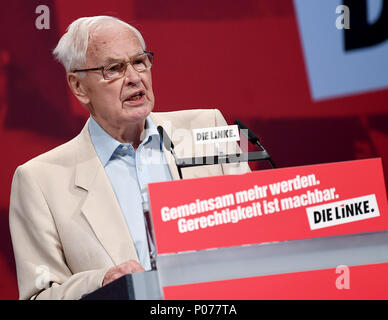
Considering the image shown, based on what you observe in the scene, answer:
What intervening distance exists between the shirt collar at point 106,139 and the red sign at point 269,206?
2.88 feet

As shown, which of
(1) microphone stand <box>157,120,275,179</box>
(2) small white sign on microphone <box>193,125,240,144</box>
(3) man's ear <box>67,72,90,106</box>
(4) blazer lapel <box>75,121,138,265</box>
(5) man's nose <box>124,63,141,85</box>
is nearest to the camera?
(2) small white sign on microphone <box>193,125,240,144</box>

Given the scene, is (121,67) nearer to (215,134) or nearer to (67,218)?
(67,218)

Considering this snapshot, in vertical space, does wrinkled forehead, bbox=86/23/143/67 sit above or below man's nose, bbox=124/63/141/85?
above

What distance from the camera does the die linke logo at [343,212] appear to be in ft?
4.57

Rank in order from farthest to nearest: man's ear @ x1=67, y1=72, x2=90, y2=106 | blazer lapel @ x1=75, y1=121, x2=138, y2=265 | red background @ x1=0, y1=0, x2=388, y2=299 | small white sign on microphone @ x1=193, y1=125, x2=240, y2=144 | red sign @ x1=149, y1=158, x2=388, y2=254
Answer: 1. red background @ x1=0, y1=0, x2=388, y2=299
2. man's ear @ x1=67, y1=72, x2=90, y2=106
3. blazer lapel @ x1=75, y1=121, x2=138, y2=265
4. small white sign on microphone @ x1=193, y1=125, x2=240, y2=144
5. red sign @ x1=149, y1=158, x2=388, y2=254

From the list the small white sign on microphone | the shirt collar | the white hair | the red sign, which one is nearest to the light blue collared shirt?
the shirt collar

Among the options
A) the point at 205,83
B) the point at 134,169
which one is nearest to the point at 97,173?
the point at 134,169

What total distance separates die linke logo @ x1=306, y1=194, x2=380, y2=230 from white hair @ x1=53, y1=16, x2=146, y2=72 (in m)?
1.08

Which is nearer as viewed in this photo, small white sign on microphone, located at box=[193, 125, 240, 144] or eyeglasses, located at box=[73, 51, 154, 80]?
small white sign on microphone, located at box=[193, 125, 240, 144]

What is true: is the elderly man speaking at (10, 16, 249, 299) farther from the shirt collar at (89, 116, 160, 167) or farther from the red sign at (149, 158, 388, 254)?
the red sign at (149, 158, 388, 254)

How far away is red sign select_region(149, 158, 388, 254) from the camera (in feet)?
4.33

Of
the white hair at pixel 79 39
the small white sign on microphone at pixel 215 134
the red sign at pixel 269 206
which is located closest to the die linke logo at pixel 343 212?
the red sign at pixel 269 206

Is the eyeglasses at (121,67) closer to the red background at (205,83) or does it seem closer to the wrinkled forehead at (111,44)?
the wrinkled forehead at (111,44)

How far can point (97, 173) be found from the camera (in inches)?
82.9
